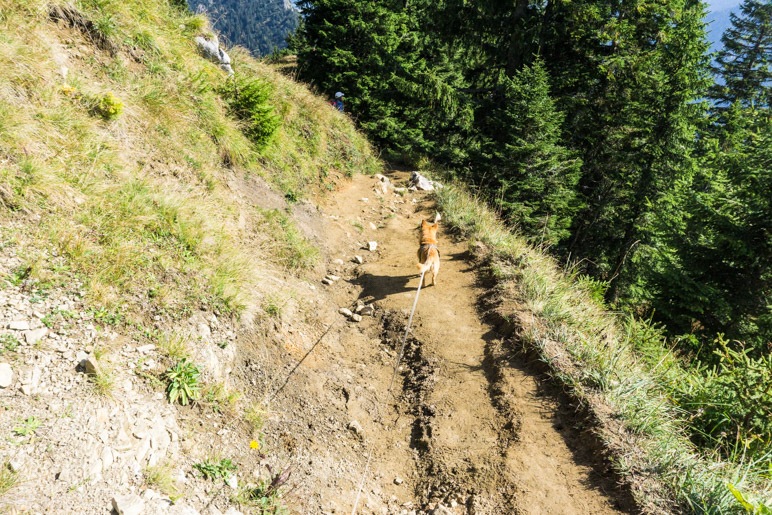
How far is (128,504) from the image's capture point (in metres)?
2.72

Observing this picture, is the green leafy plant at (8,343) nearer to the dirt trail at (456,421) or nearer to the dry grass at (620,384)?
the dirt trail at (456,421)

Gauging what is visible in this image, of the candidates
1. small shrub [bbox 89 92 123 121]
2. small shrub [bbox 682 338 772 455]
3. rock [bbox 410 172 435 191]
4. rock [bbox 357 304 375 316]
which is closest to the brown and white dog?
rock [bbox 357 304 375 316]

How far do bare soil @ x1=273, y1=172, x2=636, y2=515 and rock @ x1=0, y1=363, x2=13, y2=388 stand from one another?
2.51m

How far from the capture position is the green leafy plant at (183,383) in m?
3.67

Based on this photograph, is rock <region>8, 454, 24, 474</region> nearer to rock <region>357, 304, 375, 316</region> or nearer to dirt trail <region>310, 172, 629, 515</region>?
dirt trail <region>310, 172, 629, 515</region>

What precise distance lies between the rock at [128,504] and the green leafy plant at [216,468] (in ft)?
2.04

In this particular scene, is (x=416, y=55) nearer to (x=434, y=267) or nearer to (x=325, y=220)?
(x=325, y=220)

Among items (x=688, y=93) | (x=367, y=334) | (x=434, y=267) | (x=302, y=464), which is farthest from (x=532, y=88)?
(x=302, y=464)

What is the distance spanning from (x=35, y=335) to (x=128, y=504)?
1.60 metres

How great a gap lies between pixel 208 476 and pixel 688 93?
1684cm

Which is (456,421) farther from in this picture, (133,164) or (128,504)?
(133,164)

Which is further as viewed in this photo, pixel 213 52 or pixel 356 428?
pixel 213 52

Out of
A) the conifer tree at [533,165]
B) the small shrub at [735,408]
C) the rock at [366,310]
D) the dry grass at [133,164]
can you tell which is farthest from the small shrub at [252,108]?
the small shrub at [735,408]

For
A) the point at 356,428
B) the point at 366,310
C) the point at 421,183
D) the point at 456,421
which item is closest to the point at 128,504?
the point at 356,428
